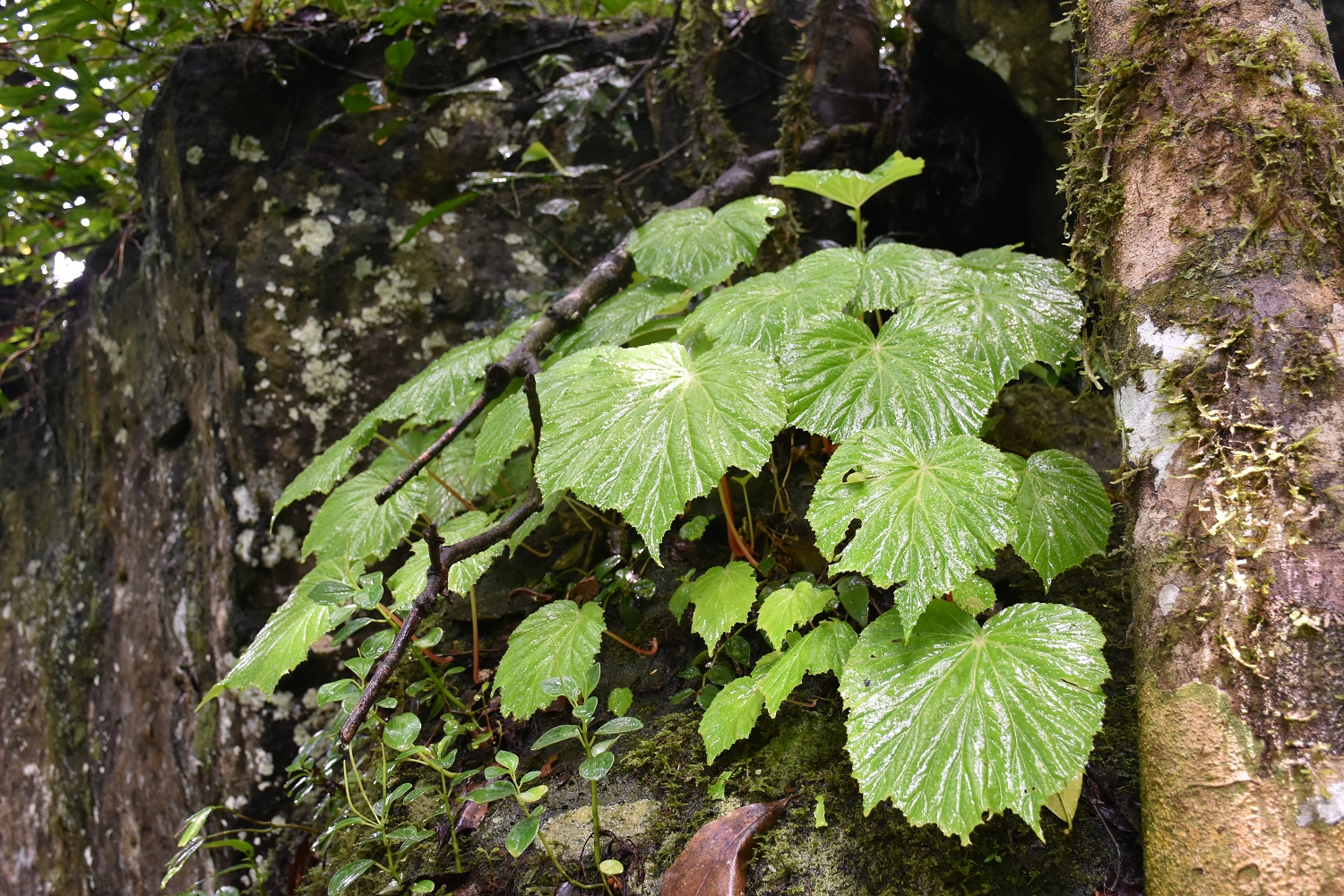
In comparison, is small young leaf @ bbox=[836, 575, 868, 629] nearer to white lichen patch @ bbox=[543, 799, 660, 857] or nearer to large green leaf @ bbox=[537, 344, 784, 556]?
large green leaf @ bbox=[537, 344, 784, 556]

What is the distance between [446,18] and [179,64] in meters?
0.97

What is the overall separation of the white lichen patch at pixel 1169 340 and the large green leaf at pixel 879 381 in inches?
9.0

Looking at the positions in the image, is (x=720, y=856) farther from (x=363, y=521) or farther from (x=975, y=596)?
(x=363, y=521)

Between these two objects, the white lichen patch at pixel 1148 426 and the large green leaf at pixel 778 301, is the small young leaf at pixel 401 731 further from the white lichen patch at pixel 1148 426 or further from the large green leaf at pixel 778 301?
the white lichen patch at pixel 1148 426

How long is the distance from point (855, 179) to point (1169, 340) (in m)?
0.92

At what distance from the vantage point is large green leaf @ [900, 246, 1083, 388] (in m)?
1.35

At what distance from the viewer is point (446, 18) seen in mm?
2875

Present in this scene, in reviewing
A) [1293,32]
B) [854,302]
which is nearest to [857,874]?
[854,302]

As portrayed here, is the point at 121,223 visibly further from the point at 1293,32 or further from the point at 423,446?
the point at 1293,32

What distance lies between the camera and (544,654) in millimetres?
1413

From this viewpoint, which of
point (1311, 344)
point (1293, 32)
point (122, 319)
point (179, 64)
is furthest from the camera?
point (122, 319)

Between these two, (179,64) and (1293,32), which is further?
(179,64)

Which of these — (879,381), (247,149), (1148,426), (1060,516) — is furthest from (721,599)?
(247,149)

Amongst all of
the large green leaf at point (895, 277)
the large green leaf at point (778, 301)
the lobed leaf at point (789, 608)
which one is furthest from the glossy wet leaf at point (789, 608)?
the large green leaf at point (895, 277)
